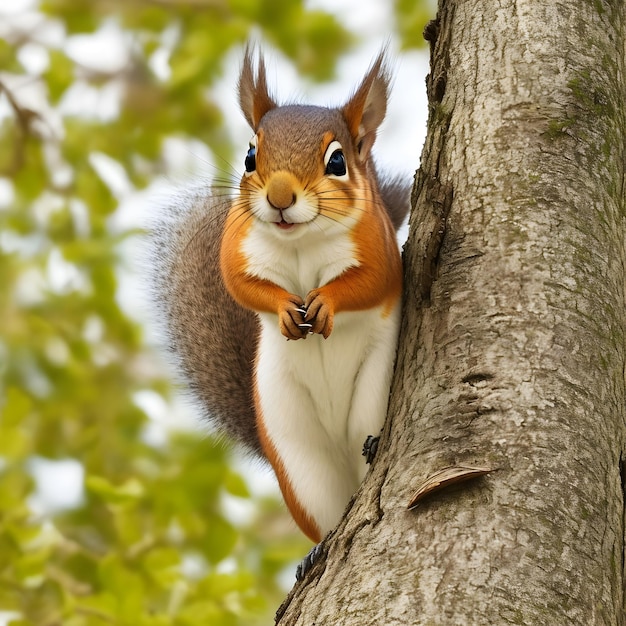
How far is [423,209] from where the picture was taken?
1.83m

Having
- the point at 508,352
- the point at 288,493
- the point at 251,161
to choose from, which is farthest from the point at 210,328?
the point at 508,352

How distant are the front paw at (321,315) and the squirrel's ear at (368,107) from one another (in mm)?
393

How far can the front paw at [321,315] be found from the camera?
1658 mm

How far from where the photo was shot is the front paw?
166 centimetres

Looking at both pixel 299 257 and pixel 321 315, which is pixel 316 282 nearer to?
pixel 299 257

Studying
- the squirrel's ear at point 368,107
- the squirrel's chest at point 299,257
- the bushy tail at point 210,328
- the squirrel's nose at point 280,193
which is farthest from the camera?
the bushy tail at point 210,328

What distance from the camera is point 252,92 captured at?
1.97 m

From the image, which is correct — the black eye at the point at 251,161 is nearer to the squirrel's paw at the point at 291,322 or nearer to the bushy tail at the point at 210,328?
the squirrel's paw at the point at 291,322

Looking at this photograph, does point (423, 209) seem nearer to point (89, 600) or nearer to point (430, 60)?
point (430, 60)

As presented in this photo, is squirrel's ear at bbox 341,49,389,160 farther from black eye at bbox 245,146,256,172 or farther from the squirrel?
black eye at bbox 245,146,256,172

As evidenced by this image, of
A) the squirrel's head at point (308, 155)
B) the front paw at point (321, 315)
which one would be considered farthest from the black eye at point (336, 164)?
the front paw at point (321, 315)

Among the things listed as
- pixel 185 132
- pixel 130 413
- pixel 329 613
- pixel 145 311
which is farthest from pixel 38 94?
pixel 329 613

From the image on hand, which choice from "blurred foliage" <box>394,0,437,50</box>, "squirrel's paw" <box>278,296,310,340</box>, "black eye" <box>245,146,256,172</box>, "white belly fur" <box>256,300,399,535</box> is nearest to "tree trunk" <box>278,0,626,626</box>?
"white belly fur" <box>256,300,399,535</box>

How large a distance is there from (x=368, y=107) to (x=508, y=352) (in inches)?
26.5
